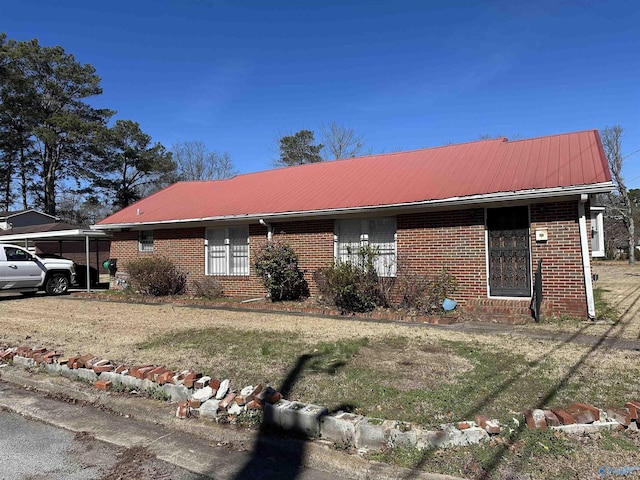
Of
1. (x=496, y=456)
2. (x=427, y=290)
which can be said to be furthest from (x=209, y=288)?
(x=496, y=456)

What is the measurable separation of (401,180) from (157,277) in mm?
7646

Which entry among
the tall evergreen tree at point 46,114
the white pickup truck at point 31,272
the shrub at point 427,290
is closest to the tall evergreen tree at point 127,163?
the tall evergreen tree at point 46,114

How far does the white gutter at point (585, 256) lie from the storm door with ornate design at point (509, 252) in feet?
3.26

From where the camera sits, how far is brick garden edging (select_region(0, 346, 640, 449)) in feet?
11.7

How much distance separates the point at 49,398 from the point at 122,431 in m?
1.57

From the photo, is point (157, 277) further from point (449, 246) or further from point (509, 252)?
point (509, 252)

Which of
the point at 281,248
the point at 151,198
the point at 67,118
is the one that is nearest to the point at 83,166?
the point at 67,118

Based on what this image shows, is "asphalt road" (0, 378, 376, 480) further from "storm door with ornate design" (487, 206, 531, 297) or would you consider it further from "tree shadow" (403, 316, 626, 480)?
Answer: "storm door with ornate design" (487, 206, 531, 297)

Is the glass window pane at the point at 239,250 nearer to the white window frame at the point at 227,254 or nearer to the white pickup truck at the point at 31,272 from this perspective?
the white window frame at the point at 227,254

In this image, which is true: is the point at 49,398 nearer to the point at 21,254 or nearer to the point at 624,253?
the point at 21,254

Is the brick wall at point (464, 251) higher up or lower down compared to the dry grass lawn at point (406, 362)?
higher up

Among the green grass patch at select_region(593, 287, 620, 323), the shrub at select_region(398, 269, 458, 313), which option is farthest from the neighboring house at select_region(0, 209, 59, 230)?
the green grass patch at select_region(593, 287, 620, 323)

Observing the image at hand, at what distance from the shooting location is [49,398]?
5.21 meters

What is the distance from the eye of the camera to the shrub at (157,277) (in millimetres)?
13539
